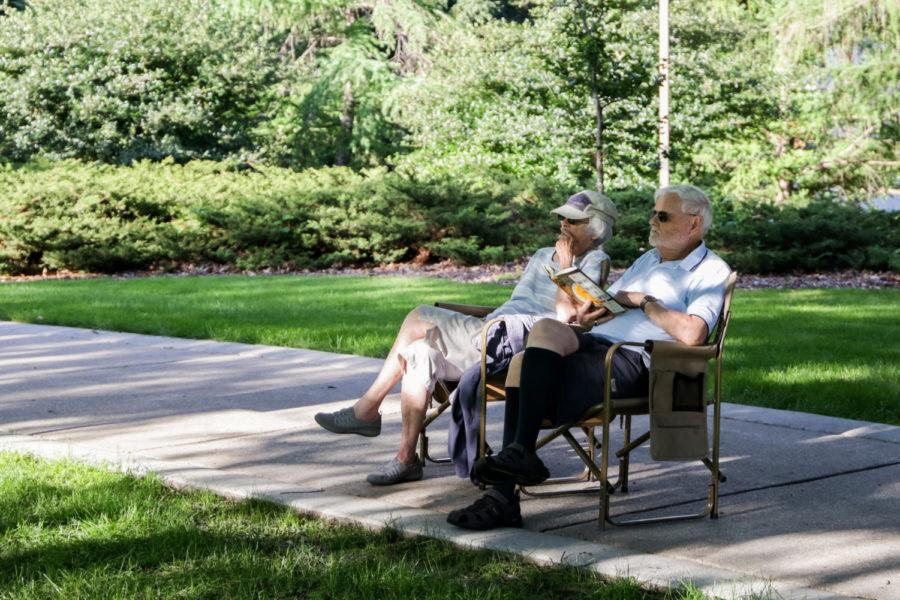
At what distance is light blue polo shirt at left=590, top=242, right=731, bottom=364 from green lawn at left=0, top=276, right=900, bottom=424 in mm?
2468

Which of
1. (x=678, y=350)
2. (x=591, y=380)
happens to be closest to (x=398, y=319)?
(x=591, y=380)

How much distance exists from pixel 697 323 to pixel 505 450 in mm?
905

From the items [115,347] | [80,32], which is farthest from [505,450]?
[80,32]

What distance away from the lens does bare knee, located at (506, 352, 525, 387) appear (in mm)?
4805

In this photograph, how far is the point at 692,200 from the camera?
5051mm

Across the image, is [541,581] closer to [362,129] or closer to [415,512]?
[415,512]

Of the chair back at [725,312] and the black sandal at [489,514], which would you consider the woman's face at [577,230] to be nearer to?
the chair back at [725,312]

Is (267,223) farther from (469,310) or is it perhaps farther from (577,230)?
(577,230)

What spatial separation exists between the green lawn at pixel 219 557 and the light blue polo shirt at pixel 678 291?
1284 millimetres

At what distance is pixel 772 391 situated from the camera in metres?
7.64

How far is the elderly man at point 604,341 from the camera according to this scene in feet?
14.9

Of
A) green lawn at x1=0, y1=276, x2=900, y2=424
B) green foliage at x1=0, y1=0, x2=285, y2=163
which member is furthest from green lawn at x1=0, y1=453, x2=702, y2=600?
green foliage at x1=0, y1=0, x2=285, y2=163

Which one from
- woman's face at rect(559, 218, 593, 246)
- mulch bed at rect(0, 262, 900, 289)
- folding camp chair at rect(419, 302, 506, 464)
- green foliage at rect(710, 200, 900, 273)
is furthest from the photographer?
green foliage at rect(710, 200, 900, 273)

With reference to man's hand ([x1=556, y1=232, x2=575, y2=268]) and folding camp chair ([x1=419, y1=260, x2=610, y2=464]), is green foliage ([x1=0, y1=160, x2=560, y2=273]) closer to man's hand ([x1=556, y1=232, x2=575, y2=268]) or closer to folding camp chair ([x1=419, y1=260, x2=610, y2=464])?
folding camp chair ([x1=419, y1=260, x2=610, y2=464])
